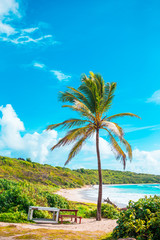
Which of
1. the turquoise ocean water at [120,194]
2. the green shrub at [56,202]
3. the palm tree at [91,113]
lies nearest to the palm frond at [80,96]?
the palm tree at [91,113]

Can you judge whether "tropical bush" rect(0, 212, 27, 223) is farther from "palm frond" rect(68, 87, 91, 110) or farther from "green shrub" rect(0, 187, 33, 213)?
"palm frond" rect(68, 87, 91, 110)

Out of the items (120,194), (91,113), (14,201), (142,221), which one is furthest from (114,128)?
(120,194)

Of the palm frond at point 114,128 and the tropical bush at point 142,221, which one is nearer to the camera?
the tropical bush at point 142,221

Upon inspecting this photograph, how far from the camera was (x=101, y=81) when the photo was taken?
11773 mm

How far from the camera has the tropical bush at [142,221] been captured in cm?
464

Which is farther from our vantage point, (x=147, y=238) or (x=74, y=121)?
(x=74, y=121)

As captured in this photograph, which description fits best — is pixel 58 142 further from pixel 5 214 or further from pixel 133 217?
pixel 133 217

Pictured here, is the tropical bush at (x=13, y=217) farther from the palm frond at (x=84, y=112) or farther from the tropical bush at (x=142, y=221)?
the palm frond at (x=84, y=112)

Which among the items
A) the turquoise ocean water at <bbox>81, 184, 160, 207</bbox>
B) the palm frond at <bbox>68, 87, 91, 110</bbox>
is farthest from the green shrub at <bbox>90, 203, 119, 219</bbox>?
the turquoise ocean water at <bbox>81, 184, 160, 207</bbox>

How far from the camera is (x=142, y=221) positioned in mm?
4766

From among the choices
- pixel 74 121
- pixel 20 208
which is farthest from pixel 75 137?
pixel 20 208

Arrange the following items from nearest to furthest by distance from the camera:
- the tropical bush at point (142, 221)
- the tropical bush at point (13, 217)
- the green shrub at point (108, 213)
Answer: the tropical bush at point (142, 221) < the tropical bush at point (13, 217) < the green shrub at point (108, 213)

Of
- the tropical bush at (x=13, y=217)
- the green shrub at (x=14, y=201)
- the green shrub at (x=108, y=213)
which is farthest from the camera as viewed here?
the green shrub at (x=108, y=213)

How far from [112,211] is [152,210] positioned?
679cm
